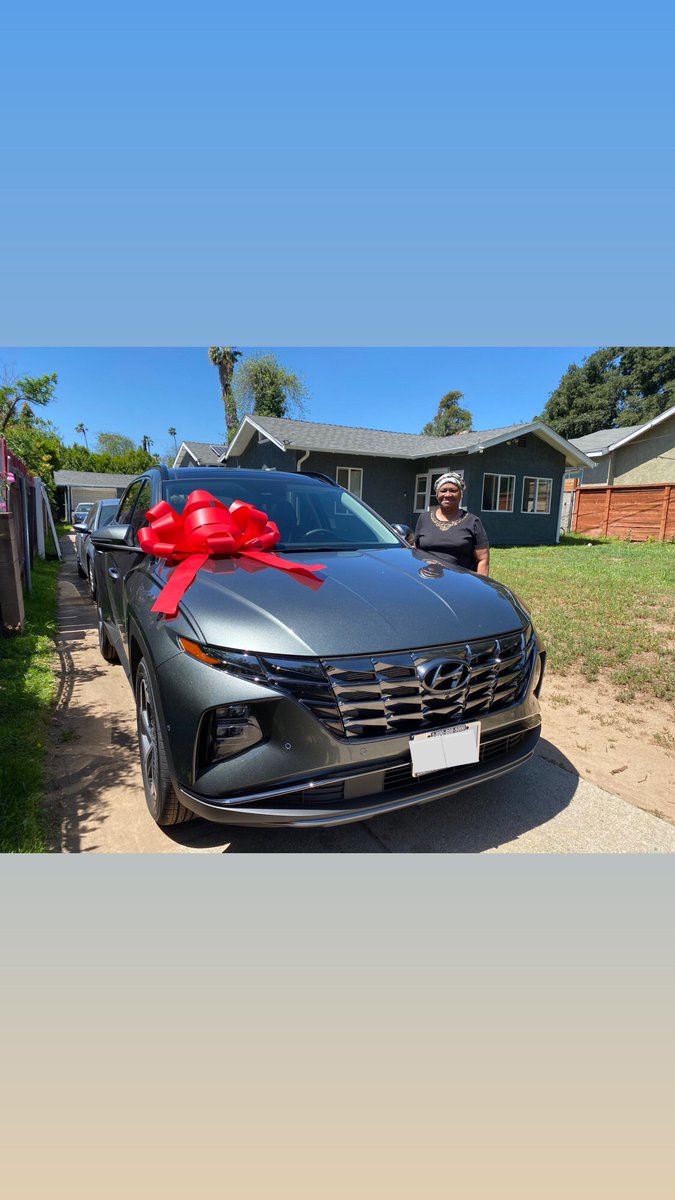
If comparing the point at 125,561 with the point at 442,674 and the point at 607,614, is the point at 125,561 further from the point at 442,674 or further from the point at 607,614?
the point at 607,614

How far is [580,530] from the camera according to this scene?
22516 mm

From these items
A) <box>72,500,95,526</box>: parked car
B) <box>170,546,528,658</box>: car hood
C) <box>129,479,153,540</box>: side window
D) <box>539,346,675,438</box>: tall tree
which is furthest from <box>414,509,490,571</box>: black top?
<box>539,346,675,438</box>: tall tree

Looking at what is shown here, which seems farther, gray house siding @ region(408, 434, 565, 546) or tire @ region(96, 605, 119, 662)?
gray house siding @ region(408, 434, 565, 546)

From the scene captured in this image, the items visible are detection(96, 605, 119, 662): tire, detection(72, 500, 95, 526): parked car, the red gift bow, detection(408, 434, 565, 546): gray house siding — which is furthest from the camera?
detection(72, 500, 95, 526): parked car

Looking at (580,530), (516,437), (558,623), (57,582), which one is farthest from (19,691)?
(580,530)

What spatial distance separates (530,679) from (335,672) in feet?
3.34

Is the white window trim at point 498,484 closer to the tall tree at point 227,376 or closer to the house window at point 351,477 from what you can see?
the house window at point 351,477

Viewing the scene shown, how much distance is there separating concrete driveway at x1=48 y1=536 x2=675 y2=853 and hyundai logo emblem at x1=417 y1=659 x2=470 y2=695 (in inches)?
32.9

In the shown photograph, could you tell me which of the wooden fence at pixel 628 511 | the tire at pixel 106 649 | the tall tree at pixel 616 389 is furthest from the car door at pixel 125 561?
the tall tree at pixel 616 389

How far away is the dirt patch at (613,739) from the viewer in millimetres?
3143

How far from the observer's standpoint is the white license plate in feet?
6.61

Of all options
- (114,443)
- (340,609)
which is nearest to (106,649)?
(340,609)

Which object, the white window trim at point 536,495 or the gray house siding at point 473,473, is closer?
the gray house siding at point 473,473

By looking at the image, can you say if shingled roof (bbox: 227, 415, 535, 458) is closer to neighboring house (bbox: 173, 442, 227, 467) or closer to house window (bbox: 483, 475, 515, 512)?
house window (bbox: 483, 475, 515, 512)
